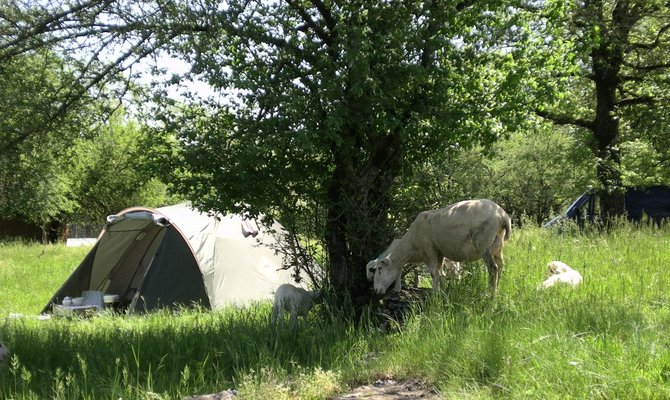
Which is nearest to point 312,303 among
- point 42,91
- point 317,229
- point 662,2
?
point 317,229

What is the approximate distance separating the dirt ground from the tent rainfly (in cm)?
571

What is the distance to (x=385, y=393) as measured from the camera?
15.0ft

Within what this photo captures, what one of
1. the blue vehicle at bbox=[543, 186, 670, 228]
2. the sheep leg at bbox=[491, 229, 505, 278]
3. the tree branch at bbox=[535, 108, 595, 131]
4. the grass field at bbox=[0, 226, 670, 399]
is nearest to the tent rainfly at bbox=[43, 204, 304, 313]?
the grass field at bbox=[0, 226, 670, 399]

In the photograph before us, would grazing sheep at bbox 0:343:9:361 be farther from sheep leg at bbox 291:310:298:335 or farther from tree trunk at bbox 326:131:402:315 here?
tree trunk at bbox 326:131:402:315

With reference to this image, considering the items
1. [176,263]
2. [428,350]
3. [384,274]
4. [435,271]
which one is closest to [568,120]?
[176,263]

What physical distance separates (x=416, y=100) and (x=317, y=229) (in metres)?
1.91

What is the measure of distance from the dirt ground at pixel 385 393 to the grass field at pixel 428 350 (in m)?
0.12

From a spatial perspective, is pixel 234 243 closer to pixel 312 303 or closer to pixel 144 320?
pixel 144 320

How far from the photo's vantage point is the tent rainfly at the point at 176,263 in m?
11.2

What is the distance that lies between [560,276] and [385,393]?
13.5ft

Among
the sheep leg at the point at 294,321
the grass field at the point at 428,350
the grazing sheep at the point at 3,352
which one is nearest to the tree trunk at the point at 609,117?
the grass field at the point at 428,350

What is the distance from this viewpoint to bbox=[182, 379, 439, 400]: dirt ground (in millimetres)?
4453

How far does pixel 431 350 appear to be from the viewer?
514 centimetres

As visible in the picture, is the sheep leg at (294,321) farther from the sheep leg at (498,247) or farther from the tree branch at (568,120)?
the tree branch at (568,120)
